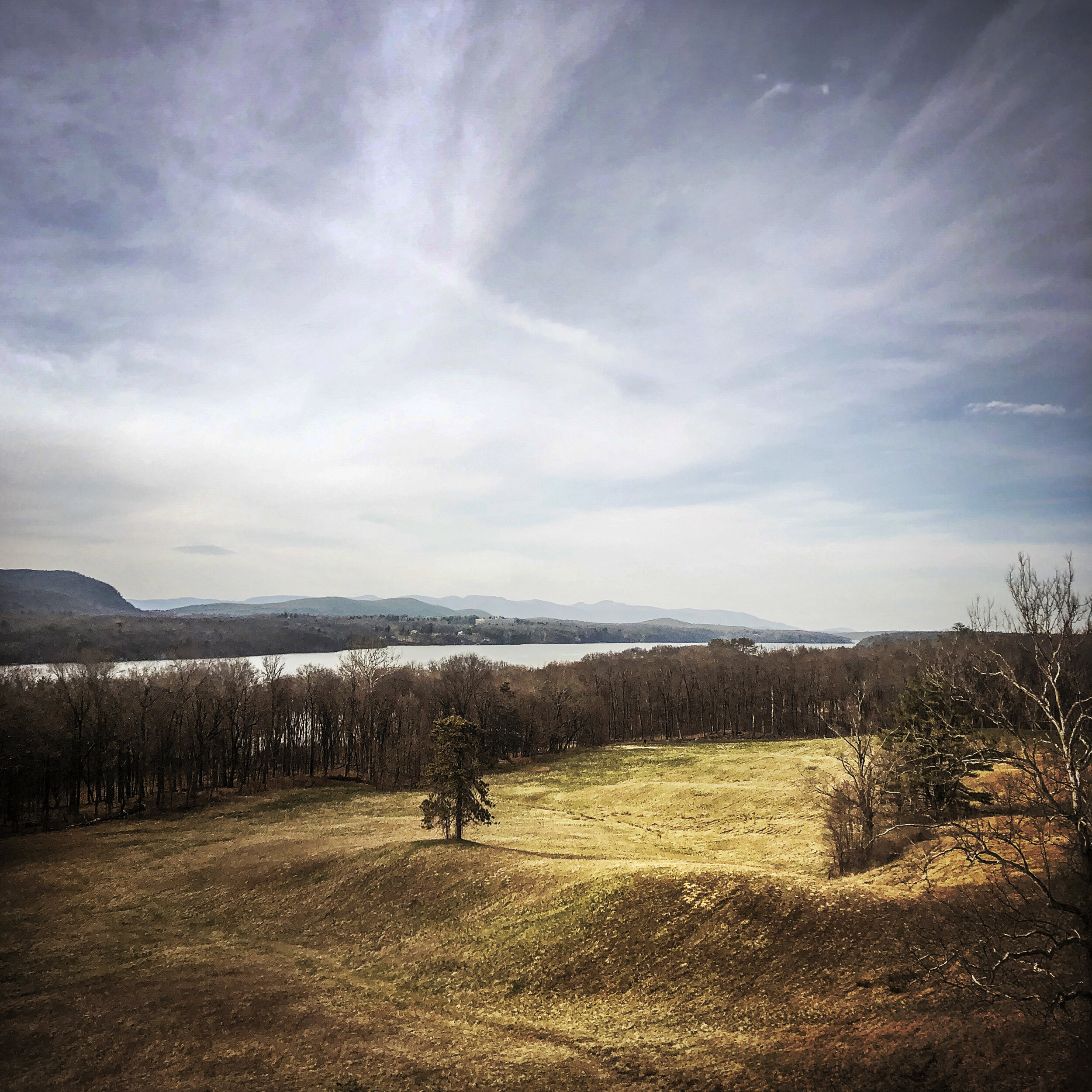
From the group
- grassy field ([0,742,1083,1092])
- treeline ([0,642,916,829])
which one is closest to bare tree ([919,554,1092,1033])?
grassy field ([0,742,1083,1092])

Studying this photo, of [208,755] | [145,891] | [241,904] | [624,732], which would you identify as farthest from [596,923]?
[624,732]

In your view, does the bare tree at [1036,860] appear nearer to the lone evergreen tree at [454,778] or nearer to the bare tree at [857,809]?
the bare tree at [857,809]

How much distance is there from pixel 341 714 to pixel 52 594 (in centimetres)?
4104

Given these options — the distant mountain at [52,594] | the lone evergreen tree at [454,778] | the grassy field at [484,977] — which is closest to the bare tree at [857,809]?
the grassy field at [484,977]

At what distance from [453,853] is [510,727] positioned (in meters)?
59.2

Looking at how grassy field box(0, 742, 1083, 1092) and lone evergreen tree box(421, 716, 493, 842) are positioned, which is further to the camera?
lone evergreen tree box(421, 716, 493, 842)

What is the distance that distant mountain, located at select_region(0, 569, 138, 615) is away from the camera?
94.4 feet

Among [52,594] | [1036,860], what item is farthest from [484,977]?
[52,594]

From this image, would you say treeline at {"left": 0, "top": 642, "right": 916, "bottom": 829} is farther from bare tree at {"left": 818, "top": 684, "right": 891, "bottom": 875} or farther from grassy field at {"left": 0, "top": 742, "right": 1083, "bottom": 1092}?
grassy field at {"left": 0, "top": 742, "right": 1083, "bottom": 1092}

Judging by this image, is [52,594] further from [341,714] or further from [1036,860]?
[1036,860]

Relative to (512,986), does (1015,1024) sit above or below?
above

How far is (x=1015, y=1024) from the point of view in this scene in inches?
537

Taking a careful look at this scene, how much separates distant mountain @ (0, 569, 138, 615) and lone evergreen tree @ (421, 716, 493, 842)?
21.8 m

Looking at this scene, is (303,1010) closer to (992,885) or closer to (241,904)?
(241,904)
